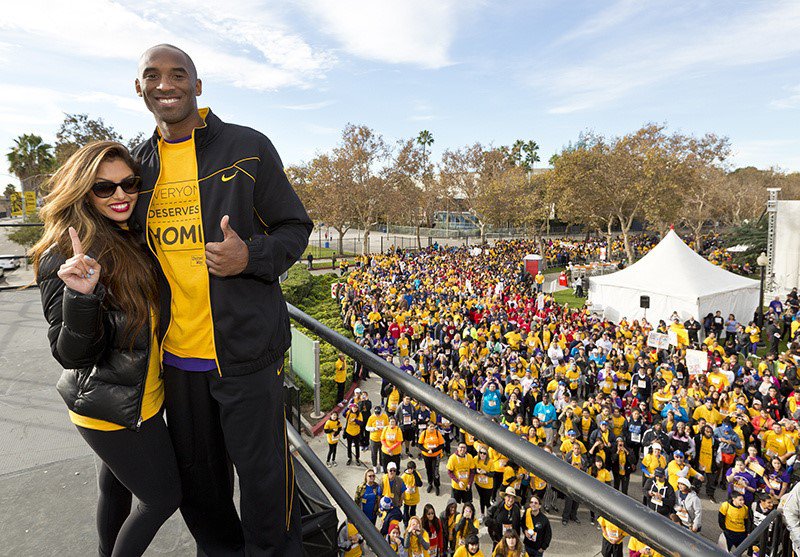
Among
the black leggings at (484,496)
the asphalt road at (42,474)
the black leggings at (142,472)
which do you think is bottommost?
the black leggings at (484,496)

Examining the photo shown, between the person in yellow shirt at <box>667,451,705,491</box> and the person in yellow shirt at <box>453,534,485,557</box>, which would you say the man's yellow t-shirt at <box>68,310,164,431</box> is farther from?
the person in yellow shirt at <box>667,451,705,491</box>

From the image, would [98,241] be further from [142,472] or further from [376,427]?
[376,427]

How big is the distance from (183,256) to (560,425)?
Result: 10732 mm

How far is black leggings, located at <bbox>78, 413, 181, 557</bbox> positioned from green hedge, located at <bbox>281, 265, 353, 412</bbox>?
26.7ft

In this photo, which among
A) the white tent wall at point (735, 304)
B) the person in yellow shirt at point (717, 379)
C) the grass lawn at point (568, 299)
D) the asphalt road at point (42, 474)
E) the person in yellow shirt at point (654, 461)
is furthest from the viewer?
the grass lawn at point (568, 299)

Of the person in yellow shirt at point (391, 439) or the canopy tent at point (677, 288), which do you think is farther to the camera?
the canopy tent at point (677, 288)

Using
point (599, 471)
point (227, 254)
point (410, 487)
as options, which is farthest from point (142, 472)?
point (599, 471)

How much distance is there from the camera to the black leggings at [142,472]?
1594 mm

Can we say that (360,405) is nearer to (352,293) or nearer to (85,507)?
(85,507)

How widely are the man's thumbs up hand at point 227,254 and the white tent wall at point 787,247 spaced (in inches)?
1238

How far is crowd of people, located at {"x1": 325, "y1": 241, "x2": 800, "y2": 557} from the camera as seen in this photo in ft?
23.0

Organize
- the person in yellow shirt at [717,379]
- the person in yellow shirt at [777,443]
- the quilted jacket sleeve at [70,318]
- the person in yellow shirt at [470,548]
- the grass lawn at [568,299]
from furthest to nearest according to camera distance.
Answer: the grass lawn at [568,299] → the person in yellow shirt at [717,379] → the person in yellow shirt at [777,443] → the person in yellow shirt at [470,548] → the quilted jacket sleeve at [70,318]

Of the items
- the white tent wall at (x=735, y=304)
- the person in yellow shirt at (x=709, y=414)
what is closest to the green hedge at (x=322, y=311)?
the person in yellow shirt at (x=709, y=414)

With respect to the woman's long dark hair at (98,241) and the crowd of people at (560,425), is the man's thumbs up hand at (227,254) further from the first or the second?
the crowd of people at (560,425)
